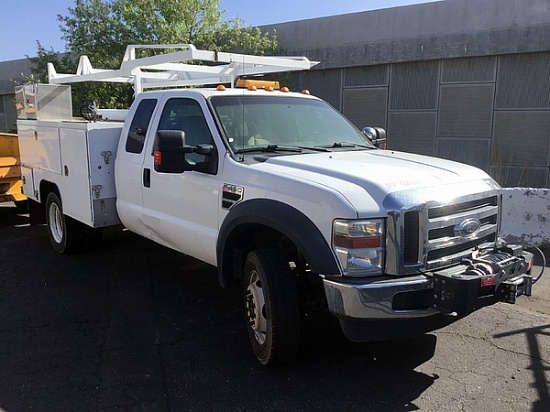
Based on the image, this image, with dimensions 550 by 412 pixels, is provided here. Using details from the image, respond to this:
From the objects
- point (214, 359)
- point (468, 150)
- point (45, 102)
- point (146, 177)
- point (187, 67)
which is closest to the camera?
point (214, 359)

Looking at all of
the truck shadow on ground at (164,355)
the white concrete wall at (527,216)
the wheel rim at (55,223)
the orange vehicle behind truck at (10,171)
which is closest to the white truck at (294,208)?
the truck shadow on ground at (164,355)

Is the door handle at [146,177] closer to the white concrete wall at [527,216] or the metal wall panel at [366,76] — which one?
the white concrete wall at [527,216]

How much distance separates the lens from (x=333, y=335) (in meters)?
4.46

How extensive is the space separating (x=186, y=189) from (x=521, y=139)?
9.13 metres

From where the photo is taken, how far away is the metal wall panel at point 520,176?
11.0m

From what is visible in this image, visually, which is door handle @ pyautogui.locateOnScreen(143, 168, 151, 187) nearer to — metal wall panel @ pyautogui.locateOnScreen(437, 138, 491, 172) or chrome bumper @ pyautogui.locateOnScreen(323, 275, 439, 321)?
chrome bumper @ pyautogui.locateOnScreen(323, 275, 439, 321)

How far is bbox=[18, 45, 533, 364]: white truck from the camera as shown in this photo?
125 inches

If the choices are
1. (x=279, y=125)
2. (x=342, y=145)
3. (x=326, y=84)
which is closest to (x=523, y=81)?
(x=326, y=84)

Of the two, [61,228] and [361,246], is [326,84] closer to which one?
[61,228]

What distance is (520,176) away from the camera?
1123cm

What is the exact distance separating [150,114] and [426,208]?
3126mm

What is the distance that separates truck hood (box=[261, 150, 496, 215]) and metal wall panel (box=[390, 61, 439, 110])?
8465 mm

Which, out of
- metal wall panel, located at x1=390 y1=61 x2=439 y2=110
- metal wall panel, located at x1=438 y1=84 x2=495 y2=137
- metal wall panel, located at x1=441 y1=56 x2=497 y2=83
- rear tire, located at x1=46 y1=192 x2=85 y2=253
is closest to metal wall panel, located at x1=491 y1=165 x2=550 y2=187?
metal wall panel, located at x1=438 y1=84 x2=495 y2=137

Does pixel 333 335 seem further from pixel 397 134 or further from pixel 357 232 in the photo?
pixel 397 134
